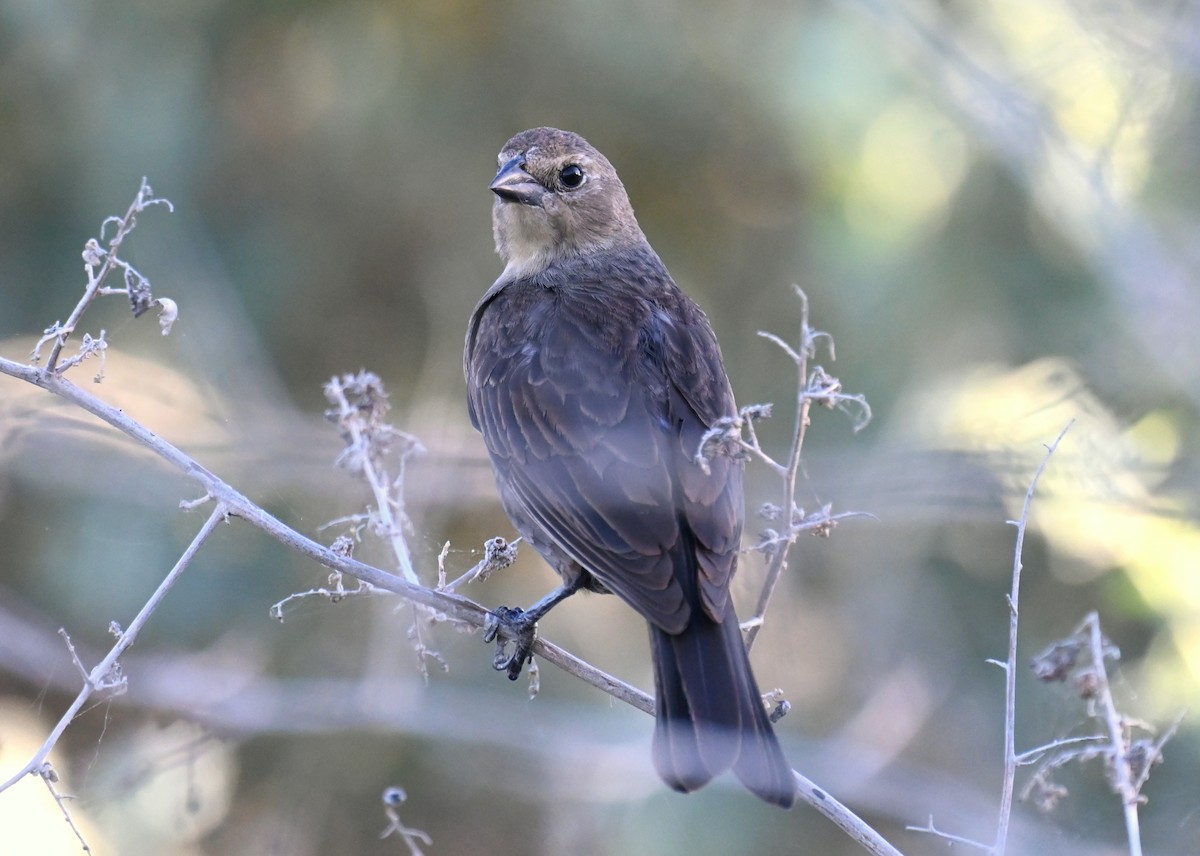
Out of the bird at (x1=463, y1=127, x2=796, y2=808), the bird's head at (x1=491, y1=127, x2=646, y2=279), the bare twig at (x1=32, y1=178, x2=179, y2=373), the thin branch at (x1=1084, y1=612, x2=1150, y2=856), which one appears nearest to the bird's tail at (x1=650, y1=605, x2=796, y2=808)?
the bird at (x1=463, y1=127, x2=796, y2=808)

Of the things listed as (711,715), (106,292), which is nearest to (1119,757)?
(711,715)

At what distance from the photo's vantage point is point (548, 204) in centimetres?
418

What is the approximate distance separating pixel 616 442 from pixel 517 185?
117 centimetres

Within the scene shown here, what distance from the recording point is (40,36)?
607 centimetres

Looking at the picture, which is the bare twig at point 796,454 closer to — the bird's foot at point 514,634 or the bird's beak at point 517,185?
the bird's foot at point 514,634

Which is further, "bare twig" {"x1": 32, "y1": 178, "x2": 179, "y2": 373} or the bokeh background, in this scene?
the bokeh background

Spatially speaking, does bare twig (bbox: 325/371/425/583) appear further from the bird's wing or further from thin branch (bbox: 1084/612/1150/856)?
thin branch (bbox: 1084/612/1150/856)

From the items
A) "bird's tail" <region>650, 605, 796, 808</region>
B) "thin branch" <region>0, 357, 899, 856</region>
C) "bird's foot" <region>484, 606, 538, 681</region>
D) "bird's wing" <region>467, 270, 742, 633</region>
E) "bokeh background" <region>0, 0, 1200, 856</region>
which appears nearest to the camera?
"thin branch" <region>0, 357, 899, 856</region>

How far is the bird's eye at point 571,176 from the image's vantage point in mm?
4246

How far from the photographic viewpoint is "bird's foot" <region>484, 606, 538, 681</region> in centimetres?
322

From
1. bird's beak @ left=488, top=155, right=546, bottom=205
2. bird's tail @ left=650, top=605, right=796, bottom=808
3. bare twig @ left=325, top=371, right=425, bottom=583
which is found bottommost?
bird's tail @ left=650, top=605, right=796, bottom=808

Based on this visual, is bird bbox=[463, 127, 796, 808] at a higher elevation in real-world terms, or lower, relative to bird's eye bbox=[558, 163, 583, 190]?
lower

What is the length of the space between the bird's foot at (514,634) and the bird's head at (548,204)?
1197mm

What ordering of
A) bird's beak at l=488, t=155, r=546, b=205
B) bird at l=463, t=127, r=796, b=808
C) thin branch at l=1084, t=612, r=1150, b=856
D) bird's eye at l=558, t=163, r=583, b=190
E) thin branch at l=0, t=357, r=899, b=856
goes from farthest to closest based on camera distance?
bird's eye at l=558, t=163, r=583, b=190 < bird's beak at l=488, t=155, r=546, b=205 < bird at l=463, t=127, r=796, b=808 < thin branch at l=0, t=357, r=899, b=856 < thin branch at l=1084, t=612, r=1150, b=856
